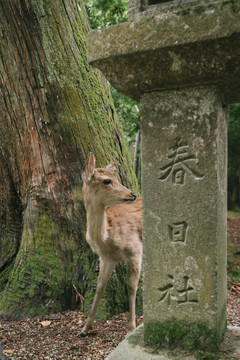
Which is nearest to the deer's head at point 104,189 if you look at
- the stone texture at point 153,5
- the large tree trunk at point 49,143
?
the large tree trunk at point 49,143

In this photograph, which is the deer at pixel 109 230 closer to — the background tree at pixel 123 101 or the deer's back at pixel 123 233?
the deer's back at pixel 123 233

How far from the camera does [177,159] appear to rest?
7.57 ft

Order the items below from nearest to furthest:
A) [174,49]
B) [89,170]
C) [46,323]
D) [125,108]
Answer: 1. [174,49]
2. [89,170]
3. [46,323]
4. [125,108]

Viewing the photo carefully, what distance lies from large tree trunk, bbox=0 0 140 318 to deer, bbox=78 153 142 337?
20.2 inches

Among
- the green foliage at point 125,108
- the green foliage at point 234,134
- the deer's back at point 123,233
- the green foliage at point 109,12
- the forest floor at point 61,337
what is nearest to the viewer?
the forest floor at point 61,337

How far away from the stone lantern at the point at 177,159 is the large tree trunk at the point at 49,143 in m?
1.85

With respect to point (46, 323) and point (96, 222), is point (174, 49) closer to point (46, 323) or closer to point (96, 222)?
point (96, 222)

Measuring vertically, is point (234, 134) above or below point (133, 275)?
above

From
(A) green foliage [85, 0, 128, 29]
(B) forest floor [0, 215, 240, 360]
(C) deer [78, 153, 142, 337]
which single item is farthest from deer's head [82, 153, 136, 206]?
(A) green foliage [85, 0, 128, 29]

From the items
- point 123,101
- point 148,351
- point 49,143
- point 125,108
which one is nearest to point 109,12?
point 123,101

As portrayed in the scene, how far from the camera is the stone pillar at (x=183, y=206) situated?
2.24 metres

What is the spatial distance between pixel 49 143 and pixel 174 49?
8.58ft

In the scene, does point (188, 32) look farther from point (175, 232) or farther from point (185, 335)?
point (185, 335)

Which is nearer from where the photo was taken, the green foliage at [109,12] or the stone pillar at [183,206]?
the stone pillar at [183,206]
